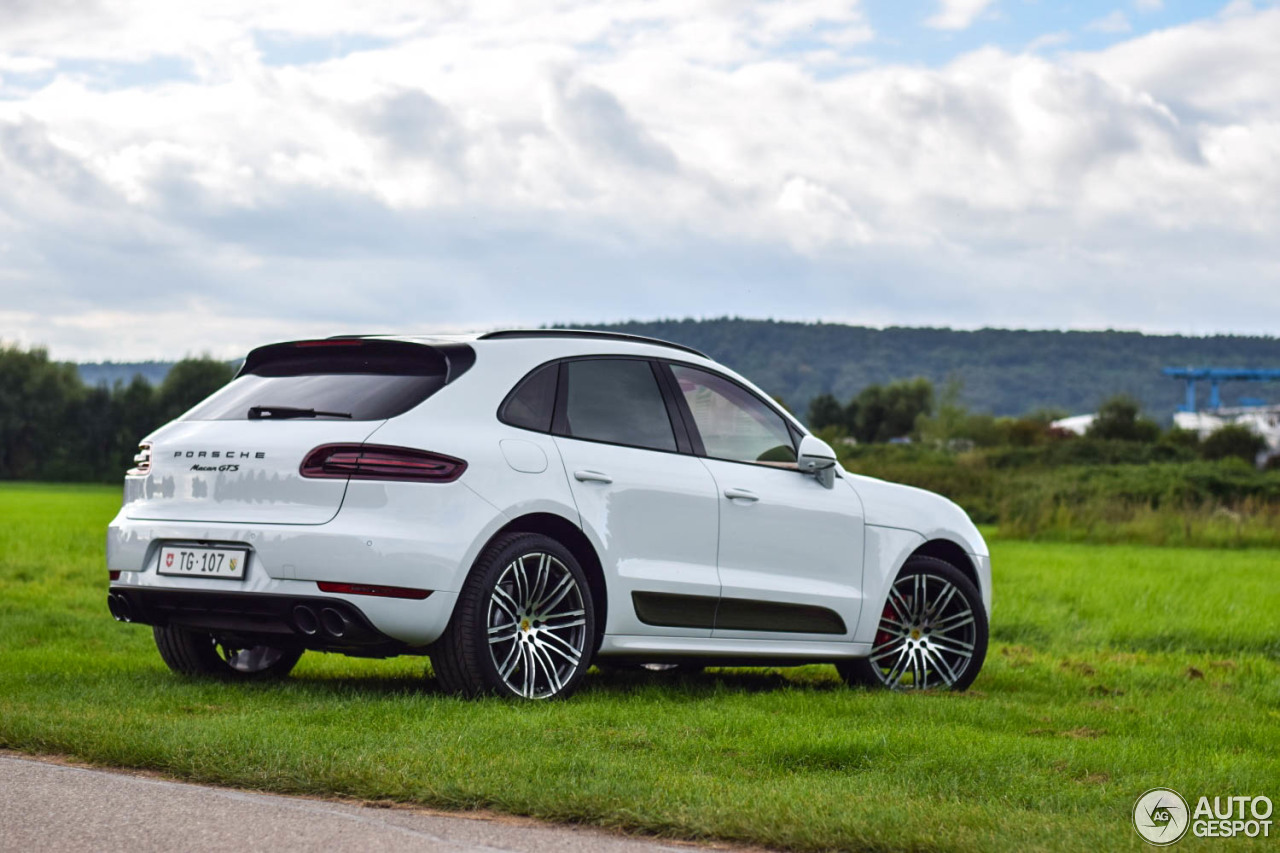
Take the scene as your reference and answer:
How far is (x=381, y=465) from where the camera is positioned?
7090mm

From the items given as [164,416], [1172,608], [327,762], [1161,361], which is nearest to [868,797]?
[327,762]

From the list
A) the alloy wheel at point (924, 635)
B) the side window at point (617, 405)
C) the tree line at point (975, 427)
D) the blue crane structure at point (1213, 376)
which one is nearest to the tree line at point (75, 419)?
the tree line at point (975, 427)

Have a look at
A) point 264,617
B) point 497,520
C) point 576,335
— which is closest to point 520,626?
point 497,520

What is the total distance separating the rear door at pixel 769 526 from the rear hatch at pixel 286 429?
1.55 m

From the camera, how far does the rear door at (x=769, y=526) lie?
8344 millimetres

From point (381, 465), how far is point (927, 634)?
377cm

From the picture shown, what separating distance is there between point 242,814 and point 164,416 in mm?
109720

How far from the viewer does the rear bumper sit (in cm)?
704

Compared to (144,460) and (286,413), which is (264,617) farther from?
(144,460)

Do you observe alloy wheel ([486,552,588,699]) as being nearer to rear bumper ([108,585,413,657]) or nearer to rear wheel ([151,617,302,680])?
rear bumper ([108,585,413,657])

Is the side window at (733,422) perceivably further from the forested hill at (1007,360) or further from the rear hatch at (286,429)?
the forested hill at (1007,360)

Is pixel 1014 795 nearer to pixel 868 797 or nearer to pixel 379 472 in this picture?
pixel 868 797

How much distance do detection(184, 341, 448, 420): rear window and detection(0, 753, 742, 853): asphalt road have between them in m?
2.24

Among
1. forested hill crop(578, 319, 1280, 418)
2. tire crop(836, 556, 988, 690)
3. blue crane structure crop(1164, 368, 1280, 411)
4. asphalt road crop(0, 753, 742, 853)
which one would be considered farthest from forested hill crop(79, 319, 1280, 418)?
asphalt road crop(0, 753, 742, 853)
